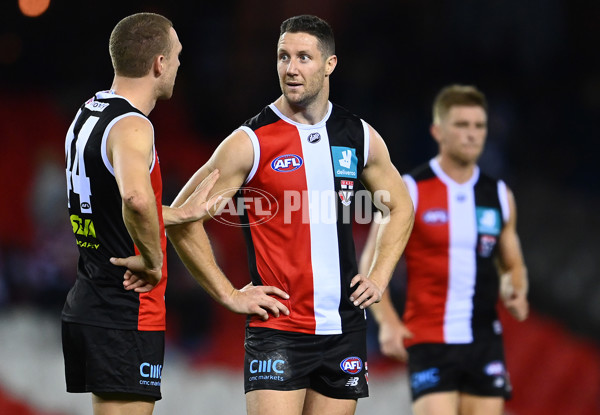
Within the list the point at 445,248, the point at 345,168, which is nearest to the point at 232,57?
the point at 445,248

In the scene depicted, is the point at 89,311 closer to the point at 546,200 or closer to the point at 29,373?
the point at 29,373

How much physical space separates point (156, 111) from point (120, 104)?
6428 millimetres

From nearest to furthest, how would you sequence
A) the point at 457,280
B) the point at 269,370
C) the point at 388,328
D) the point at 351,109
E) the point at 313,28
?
the point at 269,370 → the point at 313,28 → the point at 388,328 → the point at 457,280 → the point at 351,109

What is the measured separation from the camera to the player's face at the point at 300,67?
4410 mm

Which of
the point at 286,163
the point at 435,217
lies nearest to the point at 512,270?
the point at 435,217

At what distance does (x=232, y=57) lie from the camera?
1106cm

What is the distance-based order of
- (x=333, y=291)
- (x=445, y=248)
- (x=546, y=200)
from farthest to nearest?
(x=546, y=200) < (x=445, y=248) < (x=333, y=291)

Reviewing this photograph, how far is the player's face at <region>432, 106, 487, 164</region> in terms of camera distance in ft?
20.1

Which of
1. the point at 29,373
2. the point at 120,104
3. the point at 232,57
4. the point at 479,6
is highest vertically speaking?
the point at 479,6

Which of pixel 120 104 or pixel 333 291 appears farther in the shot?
pixel 333 291

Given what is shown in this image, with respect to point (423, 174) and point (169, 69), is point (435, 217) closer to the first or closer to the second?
point (423, 174)

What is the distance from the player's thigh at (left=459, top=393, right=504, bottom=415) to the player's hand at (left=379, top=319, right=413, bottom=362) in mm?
481

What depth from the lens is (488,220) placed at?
604 cm

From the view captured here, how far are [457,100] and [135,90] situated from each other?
2865 mm
